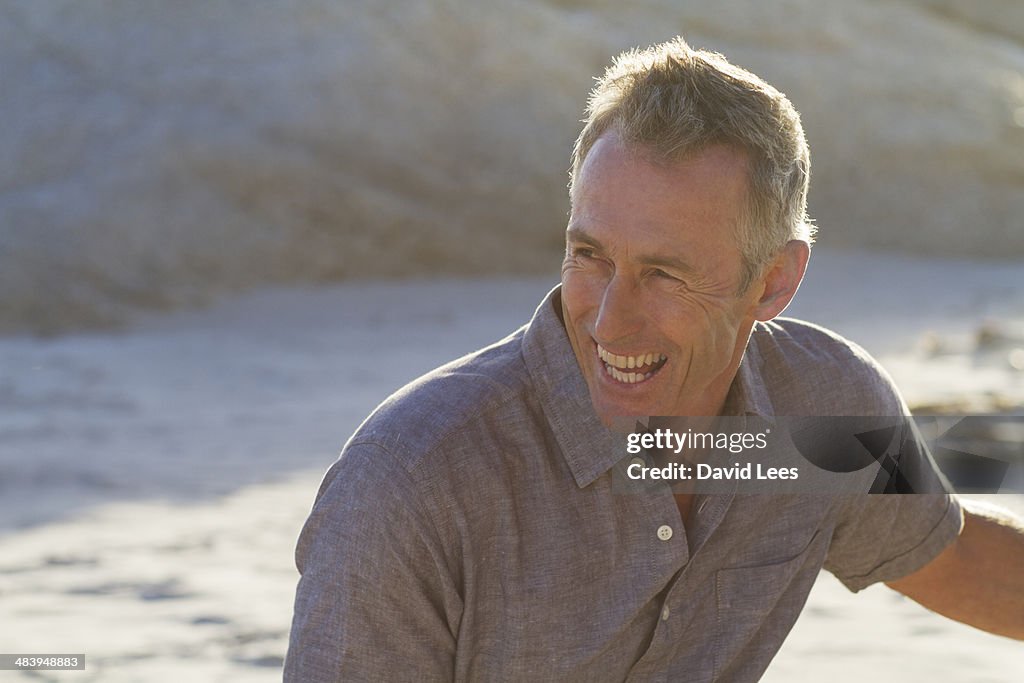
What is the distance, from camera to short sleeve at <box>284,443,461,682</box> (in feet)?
5.78

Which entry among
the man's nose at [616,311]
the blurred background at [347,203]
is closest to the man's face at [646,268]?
the man's nose at [616,311]

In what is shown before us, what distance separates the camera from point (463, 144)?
11.3 metres

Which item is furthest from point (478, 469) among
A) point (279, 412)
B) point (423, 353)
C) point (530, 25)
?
point (530, 25)

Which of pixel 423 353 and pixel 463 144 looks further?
pixel 463 144

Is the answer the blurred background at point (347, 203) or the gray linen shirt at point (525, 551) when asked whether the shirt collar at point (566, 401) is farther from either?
the blurred background at point (347, 203)

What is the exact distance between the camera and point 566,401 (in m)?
2.00

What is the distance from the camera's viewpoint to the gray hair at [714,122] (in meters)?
1.92

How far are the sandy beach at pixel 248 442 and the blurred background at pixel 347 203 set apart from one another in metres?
0.04

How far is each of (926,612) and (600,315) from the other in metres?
2.37

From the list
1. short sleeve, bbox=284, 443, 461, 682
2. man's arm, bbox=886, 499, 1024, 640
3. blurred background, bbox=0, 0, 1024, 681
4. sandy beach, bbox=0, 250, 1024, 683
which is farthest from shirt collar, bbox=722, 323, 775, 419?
blurred background, bbox=0, 0, 1024, 681

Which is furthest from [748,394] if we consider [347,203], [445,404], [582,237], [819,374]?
[347,203]

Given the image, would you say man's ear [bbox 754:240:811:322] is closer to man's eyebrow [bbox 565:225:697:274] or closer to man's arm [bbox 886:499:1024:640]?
man's eyebrow [bbox 565:225:697:274]

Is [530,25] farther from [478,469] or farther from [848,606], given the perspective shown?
[478,469]

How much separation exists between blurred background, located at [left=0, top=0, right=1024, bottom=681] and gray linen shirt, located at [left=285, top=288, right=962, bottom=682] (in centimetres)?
330
